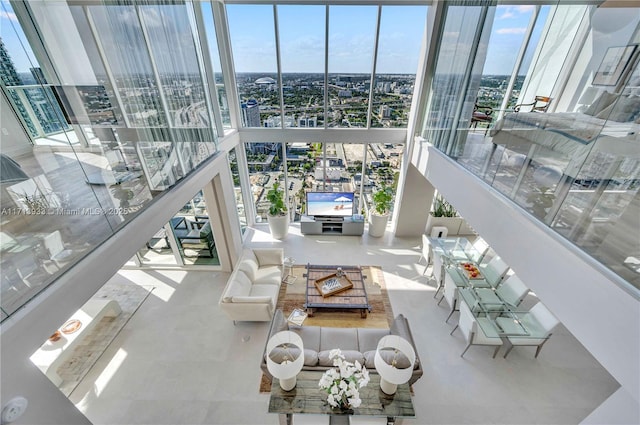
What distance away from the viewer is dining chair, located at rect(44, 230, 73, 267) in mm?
2104

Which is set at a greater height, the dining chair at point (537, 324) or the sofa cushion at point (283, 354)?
the sofa cushion at point (283, 354)

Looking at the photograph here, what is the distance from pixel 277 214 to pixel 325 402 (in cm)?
450

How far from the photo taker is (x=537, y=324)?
12.3 feet

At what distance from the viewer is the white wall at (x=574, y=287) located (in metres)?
1.72

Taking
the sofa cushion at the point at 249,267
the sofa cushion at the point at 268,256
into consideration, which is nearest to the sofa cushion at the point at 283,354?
the sofa cushion at the point at 249,267

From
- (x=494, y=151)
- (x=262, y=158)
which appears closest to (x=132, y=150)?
(x=262, y=158)

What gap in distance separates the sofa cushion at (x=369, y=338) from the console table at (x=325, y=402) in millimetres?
653

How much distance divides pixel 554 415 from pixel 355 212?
518 centimetres

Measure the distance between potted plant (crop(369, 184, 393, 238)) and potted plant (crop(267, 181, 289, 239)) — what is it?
231 cm

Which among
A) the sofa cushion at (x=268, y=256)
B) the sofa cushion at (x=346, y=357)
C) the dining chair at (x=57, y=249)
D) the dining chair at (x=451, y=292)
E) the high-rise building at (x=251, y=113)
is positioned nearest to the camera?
the dining chair at (x=57, y=249)

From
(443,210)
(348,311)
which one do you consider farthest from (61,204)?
(443,210)

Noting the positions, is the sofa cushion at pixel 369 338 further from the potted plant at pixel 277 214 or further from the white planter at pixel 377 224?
the potted plant at pixel 277 214

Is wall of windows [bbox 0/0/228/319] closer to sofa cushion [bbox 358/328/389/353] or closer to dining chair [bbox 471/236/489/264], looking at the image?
sofa cushion [bbox 358/328/389/353]

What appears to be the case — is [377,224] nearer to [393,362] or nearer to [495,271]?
[495,271]
